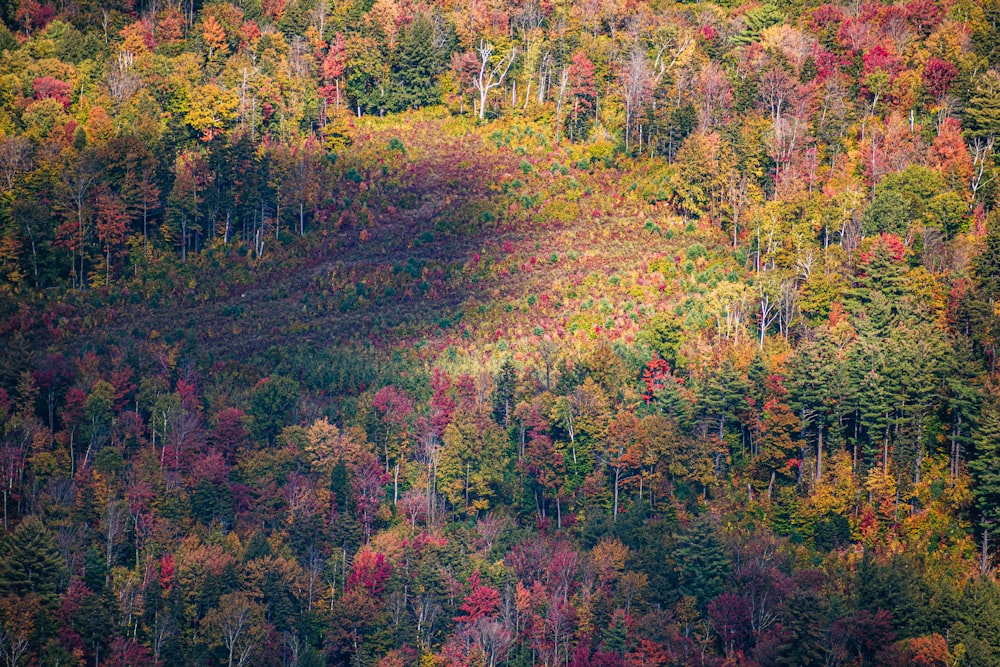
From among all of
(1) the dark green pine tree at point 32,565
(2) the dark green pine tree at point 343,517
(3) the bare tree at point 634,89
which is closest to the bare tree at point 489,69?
(3) the bare tree at point 634,89

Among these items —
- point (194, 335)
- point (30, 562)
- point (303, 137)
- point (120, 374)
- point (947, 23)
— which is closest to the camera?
point (30, 562)

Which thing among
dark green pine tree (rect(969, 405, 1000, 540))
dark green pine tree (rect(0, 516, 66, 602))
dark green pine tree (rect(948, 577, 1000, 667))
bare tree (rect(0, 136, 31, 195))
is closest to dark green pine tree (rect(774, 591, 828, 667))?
dark green pine tree (rect(948, 577, 1000, 667))

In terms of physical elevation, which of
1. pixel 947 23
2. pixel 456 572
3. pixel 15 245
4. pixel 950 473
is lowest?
pixel 456 572

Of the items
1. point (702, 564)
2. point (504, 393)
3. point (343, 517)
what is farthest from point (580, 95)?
point (702, 564)

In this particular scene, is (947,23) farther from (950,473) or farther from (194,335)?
(194,335)

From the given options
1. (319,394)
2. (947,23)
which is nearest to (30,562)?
(319,394)

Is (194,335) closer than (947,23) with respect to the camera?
Yes

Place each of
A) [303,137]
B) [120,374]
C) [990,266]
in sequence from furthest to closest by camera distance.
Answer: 1. [303,137]
2. [120,374]
3. [990,266]

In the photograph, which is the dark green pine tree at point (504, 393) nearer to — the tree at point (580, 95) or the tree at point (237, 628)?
the tree at point (237, 628)
